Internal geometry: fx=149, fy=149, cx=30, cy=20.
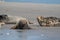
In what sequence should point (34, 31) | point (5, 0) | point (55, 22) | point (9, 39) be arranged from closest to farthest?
point (9, 39) → point (34, 31) → point (55, 22) → point (5, 0)

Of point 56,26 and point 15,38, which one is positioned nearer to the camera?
point 15,38

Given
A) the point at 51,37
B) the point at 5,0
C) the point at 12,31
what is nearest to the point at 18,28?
the point at 12,31

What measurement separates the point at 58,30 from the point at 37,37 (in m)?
0.14

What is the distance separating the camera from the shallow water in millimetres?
605

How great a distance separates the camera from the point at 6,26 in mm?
742

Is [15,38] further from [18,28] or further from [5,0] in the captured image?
[5,0]

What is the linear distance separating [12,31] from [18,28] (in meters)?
0.03

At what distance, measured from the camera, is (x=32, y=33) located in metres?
0.66

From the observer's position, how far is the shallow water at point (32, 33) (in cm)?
61

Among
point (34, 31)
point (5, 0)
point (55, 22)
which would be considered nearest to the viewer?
point (34, 31)

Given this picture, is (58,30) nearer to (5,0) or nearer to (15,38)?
(15,38)

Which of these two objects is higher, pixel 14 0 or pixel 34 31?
pixel 14 0

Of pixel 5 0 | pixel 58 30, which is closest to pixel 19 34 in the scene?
pixel 58 30

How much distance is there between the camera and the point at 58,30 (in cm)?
70
